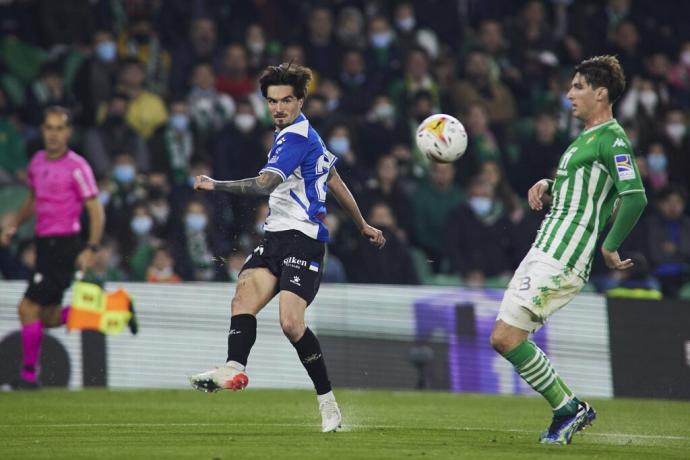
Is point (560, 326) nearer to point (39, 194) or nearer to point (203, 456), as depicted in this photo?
point (39, 194)

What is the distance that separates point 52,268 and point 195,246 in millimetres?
2521

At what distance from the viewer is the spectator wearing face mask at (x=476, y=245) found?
16.9 metres

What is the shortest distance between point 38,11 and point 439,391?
8076 millimetres

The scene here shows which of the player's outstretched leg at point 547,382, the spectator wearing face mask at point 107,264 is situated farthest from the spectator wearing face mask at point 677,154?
the player's outstretched leg at point 547,382

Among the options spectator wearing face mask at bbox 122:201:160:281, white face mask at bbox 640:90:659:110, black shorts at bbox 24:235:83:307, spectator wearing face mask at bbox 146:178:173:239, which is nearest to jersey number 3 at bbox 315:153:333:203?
black shorts at bbox 24:235:83:307

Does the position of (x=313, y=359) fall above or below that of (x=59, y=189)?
below

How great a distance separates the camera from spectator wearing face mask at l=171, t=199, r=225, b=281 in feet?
51.1

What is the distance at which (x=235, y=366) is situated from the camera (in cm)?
923

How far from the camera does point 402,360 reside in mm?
14719

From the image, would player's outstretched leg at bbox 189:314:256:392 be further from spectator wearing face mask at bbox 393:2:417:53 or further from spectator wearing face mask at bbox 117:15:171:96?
spectator wearing face mask at bbox 393:2:417:53

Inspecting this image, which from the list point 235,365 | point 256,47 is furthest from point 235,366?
point 256,47

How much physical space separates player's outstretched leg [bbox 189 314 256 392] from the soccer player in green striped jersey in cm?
165

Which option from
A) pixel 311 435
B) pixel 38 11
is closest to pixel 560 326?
pixel 311 435

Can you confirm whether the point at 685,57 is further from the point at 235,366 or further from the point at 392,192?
the point at 235,366
